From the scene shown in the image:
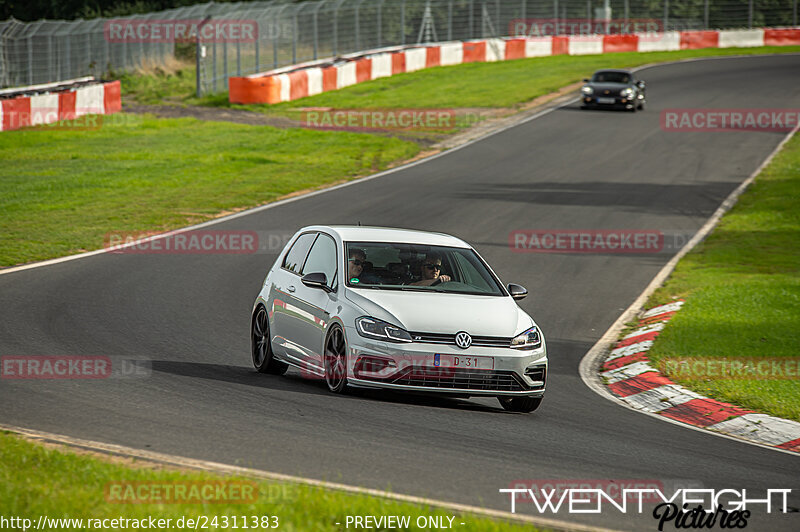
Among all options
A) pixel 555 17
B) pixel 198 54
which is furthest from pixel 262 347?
pixel 555 17

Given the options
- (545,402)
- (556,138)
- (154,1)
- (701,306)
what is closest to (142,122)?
(556,138)

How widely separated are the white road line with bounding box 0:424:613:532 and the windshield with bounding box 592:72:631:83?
35.4m

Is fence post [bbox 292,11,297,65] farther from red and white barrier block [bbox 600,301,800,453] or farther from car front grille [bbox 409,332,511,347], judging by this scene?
car front grille [bbox 409,332,511,347]

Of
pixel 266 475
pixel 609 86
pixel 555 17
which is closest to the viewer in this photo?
pixel 266 475

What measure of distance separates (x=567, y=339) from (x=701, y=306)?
2.31 meters

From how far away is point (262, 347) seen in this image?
11297 mm

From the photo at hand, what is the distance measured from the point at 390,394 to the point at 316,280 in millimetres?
1273

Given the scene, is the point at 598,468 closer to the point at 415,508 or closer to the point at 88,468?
the point at 415,508

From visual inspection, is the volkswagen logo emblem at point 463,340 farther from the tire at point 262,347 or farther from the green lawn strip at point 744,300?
the green lawn strip at point 744,300

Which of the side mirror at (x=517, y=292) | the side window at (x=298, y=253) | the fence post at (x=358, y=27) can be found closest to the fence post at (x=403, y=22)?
the fence post at (x=358, y=27)

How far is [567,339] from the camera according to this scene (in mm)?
14070

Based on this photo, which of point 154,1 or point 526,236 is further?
point 154,1

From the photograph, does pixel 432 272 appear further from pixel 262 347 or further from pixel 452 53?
pixel 452 53

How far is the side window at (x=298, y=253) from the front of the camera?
1128 centimetres
